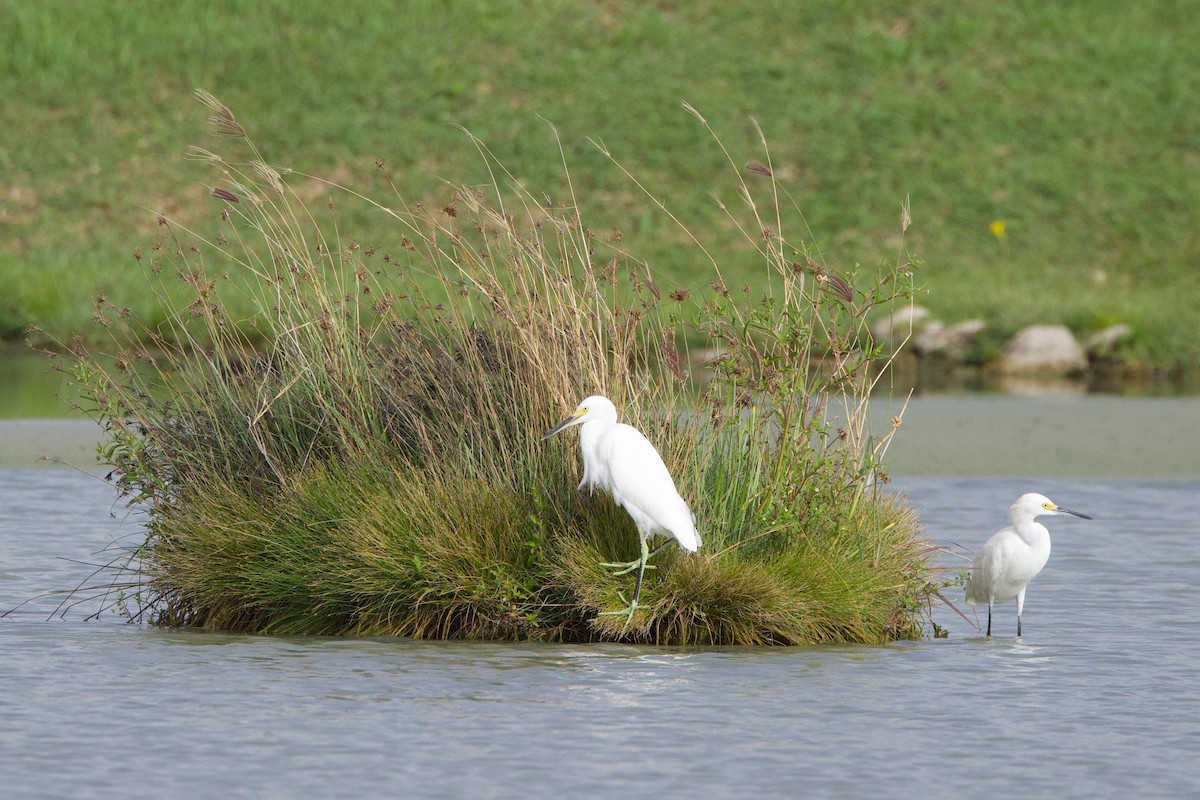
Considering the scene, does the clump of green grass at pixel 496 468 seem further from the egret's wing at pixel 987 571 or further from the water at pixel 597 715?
the egret's wing at pixel 987 571

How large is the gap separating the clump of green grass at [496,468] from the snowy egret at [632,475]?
359 mm

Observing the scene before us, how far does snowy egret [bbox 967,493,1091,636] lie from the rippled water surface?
173 millimetres

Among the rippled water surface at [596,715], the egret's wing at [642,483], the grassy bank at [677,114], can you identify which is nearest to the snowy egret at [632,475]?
the egret's wing at [642,483]

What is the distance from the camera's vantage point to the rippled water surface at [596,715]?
4.59 metres

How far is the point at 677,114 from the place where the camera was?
30781 mm

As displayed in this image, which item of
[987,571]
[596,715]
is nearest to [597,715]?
[596,715]

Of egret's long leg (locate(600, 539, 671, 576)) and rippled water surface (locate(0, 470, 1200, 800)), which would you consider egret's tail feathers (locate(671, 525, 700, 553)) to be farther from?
rippled water surface (locate(0, 470, 1200, 800))

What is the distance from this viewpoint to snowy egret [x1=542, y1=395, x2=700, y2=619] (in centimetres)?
564

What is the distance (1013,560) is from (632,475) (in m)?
1.88

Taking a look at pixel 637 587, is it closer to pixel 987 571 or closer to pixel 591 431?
pixel 591 431

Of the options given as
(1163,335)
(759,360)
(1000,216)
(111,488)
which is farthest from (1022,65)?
(759,360)

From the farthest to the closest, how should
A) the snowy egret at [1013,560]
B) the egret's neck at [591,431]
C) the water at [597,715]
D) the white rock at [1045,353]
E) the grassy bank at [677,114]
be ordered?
the grassy bank at [677,114] < the white rock at [1045,353] < the snowy egret at [1013,560] < the egret's neck at [591,431] < the water at [597,715]

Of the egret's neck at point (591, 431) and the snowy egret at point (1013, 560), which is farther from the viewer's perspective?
the snowy egret at point (1013, 560)

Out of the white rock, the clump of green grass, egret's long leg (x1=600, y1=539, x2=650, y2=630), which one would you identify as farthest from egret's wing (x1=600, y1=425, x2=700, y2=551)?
the white rock
